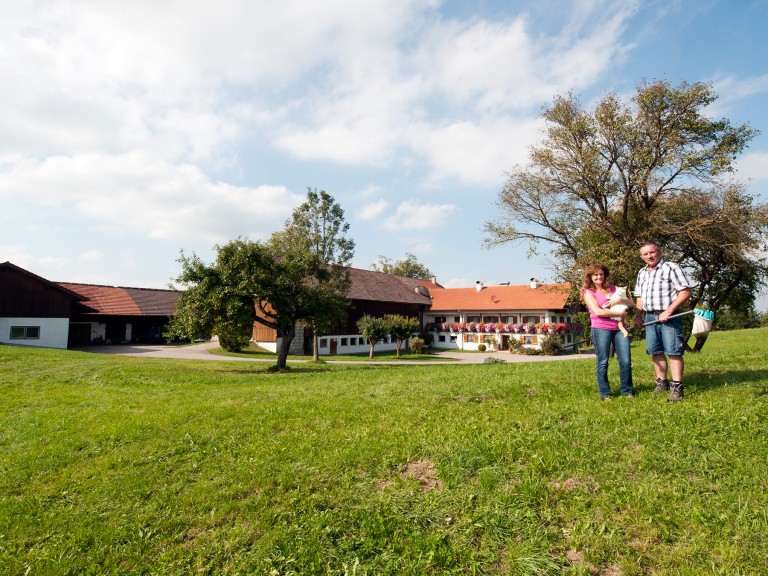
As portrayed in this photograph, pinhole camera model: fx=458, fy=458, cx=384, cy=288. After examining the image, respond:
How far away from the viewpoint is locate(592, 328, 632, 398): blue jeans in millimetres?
6535

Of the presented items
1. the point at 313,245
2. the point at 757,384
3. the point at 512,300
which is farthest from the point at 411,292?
the point at 757,384

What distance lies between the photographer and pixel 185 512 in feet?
14.8

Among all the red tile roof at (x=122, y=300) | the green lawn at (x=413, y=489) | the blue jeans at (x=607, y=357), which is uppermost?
the red tile roof at (x=122, y=300)

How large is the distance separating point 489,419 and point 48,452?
20.3 feet

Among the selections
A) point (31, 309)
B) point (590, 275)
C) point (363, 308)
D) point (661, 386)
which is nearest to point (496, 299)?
→ point (363, 308)

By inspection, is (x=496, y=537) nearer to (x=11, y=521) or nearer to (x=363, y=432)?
(x=363, y=432)

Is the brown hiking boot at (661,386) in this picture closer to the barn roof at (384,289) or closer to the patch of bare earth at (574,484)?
the patch of bare earth at (574,484)

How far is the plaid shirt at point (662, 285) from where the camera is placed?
6230 mm

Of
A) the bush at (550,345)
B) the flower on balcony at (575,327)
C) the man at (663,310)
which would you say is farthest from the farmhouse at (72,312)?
the flower on balcony at (575,327)

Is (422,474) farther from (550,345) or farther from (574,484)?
(550,345)

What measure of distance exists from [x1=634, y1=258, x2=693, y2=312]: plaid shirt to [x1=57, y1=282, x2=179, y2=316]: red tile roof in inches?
1651

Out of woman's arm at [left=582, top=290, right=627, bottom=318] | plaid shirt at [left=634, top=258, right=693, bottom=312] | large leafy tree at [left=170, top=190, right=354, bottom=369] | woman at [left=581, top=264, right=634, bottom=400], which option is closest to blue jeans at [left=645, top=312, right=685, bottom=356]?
plaid shirt at [left=634, top=258, right=693, bottom=312]

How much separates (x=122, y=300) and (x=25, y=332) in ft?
33.4

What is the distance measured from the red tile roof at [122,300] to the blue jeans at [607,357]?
1632 inches
